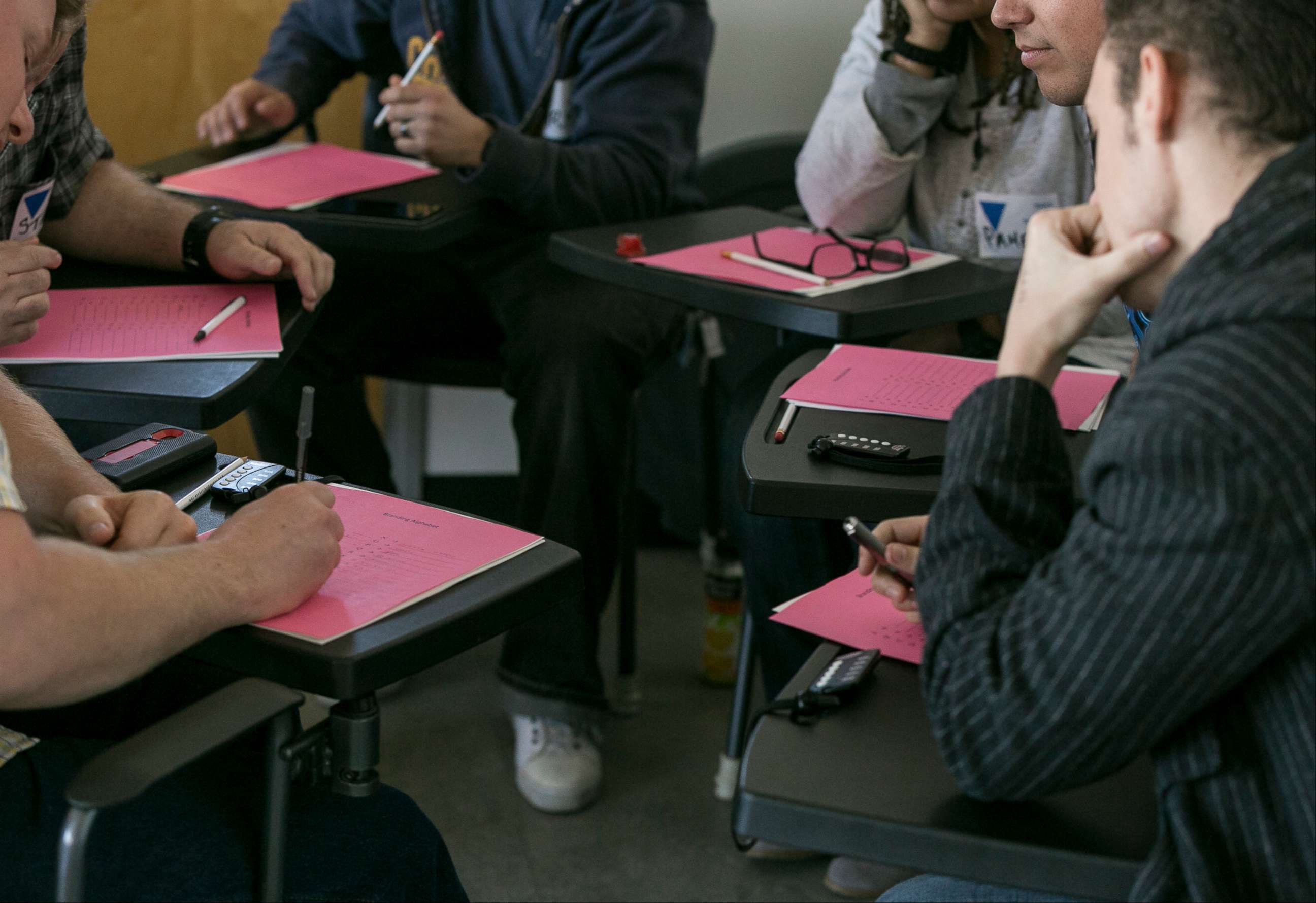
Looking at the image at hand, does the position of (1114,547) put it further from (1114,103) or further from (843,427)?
(843,427)

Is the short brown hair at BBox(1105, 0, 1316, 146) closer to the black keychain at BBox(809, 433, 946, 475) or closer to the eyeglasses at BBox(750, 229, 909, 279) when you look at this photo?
the black keychain at BBox(809, 433, 946, 475)

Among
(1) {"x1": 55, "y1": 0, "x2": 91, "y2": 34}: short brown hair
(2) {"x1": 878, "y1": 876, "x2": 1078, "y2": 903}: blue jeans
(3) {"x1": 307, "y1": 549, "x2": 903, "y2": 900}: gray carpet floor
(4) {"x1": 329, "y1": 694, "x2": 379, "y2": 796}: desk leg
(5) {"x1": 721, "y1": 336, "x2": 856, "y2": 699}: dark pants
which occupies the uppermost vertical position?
(1) {"x1": 55, "y1": 0, "x2": 91, "y2": 34}: short brown hair

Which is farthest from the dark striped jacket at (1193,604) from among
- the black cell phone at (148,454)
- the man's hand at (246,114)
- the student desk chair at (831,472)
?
the man's hand at (246,114)

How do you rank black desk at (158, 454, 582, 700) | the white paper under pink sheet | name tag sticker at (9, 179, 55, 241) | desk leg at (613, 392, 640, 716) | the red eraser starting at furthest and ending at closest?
1. desk leg at (613, 392, 640, 716)
2. the red eraser
3. the white paper under pink sheet
4. name tag sticker at (9, 179, 55, 241)
5. black desk at (158, 454, 582, 700)

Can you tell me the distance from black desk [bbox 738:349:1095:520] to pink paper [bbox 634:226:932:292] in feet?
1.30

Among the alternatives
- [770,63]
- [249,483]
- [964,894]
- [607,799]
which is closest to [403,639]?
[249,483]

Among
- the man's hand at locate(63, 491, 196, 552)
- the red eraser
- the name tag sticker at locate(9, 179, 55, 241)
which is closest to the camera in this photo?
the man's hand at locate(63, 491, 196, 552)

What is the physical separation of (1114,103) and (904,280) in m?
0.98

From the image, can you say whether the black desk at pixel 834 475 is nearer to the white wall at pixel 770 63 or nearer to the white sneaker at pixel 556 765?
the white sneaker at pixel 556 765

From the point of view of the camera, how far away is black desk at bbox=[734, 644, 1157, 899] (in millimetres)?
806

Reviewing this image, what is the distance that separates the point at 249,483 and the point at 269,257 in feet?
1.90

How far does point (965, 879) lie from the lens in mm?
823

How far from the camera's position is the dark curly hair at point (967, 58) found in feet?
6.70

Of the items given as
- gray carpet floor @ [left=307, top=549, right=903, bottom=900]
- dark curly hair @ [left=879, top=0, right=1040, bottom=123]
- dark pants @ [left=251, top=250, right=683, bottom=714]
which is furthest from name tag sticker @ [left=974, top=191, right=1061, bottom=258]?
gray carpet floor @ [left=307, top=549, right=903, bottom=900]
